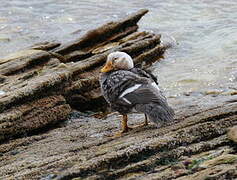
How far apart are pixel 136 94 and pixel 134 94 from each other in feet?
0.15

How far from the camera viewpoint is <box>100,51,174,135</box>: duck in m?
6.76

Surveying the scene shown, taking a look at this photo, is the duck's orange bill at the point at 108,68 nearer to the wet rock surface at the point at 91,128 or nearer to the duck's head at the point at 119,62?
the duck's head at the point at 119,62

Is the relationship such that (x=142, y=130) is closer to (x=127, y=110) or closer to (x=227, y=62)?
(x=127, y=110)

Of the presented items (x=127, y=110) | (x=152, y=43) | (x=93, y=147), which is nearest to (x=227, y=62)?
(x=152, y=43)

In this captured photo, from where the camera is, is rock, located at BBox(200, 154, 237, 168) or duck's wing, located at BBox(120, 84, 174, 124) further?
duck's wing, located at BBox(120, 84, 174, 124)

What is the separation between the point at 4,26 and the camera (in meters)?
19.8

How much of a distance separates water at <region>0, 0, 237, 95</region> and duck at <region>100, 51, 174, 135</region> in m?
4.21

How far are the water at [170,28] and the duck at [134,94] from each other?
166 inches

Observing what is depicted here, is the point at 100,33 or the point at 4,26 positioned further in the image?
the point at 4,26

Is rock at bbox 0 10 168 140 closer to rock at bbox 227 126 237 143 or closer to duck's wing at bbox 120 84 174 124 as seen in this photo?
duck's wing at bbox 120 84 174 124

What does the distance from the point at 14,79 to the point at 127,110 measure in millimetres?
3550

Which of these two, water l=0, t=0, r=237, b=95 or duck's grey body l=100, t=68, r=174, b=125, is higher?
duck's grey body l=100, t=68, r=174, b=125

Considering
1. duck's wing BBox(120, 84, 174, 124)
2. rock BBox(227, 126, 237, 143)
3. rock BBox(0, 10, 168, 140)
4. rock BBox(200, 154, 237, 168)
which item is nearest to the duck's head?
duck's wing BBox(120, 84, 174, 124)

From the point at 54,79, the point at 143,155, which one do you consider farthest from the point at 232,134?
the point at 54,79
